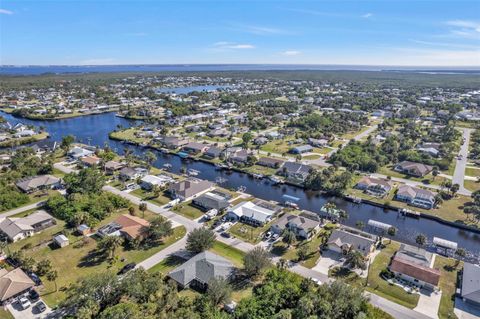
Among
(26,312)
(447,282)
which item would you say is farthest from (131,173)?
(447,282)

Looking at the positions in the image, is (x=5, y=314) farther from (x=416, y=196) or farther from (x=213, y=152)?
(x=416, y=196)

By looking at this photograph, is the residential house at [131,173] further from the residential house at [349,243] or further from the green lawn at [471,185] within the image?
the green lawn at [471,185]

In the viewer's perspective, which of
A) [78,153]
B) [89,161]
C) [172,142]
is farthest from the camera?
[172,142]

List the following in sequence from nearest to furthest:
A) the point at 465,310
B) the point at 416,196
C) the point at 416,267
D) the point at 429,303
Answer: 1. the point at 465,310
2. the point at 429,303
3. the point at 416,267
4. the point at 416,196

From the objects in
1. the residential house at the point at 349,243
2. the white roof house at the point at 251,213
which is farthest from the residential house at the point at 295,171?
the residential house at the point at 349,243

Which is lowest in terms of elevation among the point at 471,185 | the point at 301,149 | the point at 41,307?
the point at 41,307

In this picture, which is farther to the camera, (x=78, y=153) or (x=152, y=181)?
(x=78, y=153)
